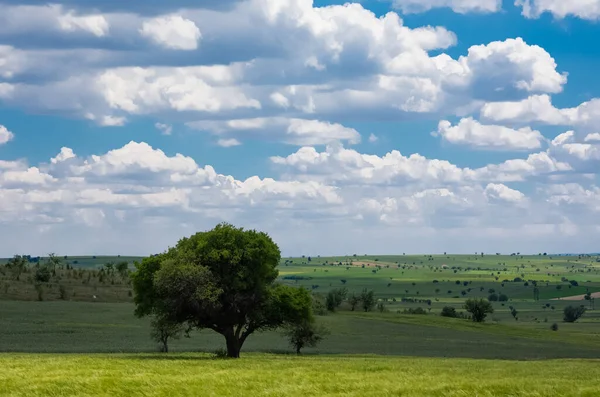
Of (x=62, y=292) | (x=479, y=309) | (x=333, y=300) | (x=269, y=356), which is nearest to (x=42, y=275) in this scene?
(x=62, y=292)

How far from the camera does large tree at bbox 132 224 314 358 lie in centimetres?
6319

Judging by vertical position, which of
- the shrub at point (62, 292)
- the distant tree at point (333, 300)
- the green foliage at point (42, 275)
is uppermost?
the green foliage at point (42, 275)

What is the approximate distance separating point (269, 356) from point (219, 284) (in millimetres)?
9874

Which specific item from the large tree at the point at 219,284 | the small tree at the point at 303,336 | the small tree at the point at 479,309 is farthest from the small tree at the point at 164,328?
the small tree at the point at 479,309

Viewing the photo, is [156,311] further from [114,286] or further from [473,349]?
[114,286]

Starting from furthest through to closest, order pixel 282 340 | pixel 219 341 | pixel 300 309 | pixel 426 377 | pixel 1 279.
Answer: pixel 1 279 → pixel 282 340 → pixel 219 341 → pixel 300 309 → pixel 426 377

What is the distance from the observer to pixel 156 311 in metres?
65.9

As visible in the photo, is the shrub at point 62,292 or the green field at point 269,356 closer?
the green field at point 269,356

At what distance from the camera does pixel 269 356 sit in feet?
234

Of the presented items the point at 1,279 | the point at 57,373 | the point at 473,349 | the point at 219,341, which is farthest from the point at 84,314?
the point at 57,373

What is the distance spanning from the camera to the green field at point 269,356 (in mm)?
28844

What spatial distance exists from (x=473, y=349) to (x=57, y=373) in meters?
72.9

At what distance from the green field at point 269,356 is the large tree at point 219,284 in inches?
Answer: 126

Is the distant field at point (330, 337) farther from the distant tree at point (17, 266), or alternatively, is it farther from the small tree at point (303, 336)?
the distant tree at point (17, 266)
